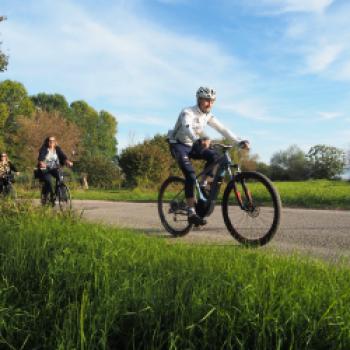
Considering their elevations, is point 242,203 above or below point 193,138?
below

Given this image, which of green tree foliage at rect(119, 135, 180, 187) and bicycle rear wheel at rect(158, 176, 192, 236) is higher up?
green tree foliage at rect(119, 135, 180, 187)

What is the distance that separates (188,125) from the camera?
6059mm

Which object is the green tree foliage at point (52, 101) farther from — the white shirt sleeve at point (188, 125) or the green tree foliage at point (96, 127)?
the white shirt sleeve at point (188, 125)

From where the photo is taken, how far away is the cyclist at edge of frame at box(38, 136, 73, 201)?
9.16 metres

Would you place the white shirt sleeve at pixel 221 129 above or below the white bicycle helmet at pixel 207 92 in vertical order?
below

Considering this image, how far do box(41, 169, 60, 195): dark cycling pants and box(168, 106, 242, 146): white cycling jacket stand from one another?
382 cm

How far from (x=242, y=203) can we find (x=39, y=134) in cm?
4772

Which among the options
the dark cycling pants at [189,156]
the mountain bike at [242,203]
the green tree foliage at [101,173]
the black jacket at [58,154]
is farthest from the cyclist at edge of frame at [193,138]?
the green tree foliage at [101,173]

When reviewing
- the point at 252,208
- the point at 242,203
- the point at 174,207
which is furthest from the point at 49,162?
the point at 252,208

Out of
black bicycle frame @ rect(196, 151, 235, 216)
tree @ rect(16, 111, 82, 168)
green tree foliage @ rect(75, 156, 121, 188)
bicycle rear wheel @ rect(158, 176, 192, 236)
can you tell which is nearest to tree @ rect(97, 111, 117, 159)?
tree @ rect(16, 111, 82, 168)

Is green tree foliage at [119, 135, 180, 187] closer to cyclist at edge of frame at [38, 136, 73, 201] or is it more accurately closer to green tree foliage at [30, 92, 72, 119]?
cyclist at edge of frame at [38, 136, 73, 201]

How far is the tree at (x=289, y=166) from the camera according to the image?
6988 centimetres

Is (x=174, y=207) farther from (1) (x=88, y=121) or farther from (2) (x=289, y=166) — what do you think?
(1) (x=88, y=121)

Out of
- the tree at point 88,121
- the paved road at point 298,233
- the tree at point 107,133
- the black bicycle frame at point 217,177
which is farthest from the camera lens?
the tree at point 107,133
